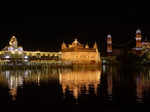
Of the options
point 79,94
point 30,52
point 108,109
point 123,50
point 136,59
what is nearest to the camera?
point 108,109

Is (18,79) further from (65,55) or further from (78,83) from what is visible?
(65,55)

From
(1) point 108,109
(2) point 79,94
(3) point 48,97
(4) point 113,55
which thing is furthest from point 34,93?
(4) point 113,55

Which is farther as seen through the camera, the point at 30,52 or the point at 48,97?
the point at 30,52

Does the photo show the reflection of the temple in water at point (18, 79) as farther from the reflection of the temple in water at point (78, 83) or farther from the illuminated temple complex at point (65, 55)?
the illuminated temple complex at point (65, 55)

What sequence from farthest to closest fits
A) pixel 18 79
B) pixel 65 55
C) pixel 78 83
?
pixel 65 55 → pixel 18 79 → pixel 78 83

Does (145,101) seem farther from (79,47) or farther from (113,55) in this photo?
(113,55)

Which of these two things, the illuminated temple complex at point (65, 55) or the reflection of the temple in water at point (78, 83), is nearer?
the reflection of the temple in water at point (78, 83)

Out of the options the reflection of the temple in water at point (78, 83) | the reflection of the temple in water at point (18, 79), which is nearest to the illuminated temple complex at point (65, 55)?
the reflection of the temple in water at point (18, 79)

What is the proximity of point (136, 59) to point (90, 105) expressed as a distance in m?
50.9

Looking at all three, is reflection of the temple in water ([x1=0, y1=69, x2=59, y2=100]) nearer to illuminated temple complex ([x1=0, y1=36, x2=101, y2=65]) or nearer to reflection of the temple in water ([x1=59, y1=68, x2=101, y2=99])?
reflection of the temple in water ([x1=59, y1=68, x2=101, y2=99])

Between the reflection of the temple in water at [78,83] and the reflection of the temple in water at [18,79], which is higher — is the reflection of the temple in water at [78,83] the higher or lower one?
the higher one

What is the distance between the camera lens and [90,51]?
2404 inches

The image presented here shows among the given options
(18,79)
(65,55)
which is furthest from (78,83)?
(65,55)

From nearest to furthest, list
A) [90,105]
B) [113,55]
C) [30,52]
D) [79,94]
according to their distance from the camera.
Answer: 1. [90,105]
2. [79,94]
3. [30,52]
4. [113,55]
